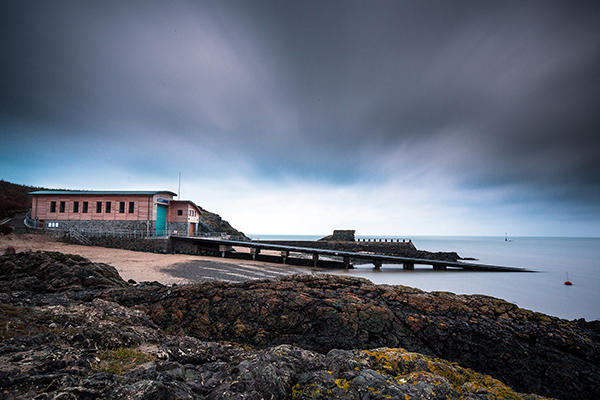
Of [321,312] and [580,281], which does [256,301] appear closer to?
[321,312]

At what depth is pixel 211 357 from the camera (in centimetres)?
339

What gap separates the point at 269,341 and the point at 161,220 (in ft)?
85.2

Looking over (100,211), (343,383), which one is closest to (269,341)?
(343,383)

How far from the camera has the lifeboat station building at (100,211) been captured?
24656 millimetres

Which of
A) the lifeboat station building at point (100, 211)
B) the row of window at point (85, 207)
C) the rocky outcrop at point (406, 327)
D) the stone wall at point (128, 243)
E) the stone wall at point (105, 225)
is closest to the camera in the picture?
the rocky outcrop at point (406, 327)

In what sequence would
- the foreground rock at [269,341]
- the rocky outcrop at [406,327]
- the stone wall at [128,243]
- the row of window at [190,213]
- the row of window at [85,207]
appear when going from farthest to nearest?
the row of window at [190,213] → the row of window at [85,207] → the stone wall at [128,243] → the rocky outcrop at [406,327] → the foreground rock at [269,341]

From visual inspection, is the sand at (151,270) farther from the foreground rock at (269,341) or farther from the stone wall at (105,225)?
the foreground rock at (269,341)

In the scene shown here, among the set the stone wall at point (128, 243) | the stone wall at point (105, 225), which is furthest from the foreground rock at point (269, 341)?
the stone wall at point (105, 225)

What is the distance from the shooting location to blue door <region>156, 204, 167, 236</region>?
25.6 m

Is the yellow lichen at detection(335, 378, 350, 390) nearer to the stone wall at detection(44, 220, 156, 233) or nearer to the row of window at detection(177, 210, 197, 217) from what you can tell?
the stone wall at detection(44, 220, 156, 233)

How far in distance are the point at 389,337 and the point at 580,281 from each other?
2939 cm

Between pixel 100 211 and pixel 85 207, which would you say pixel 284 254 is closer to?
pixel 100 211

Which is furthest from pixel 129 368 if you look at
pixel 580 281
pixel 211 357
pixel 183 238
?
pixel 580 281

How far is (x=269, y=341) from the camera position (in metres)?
4.78
